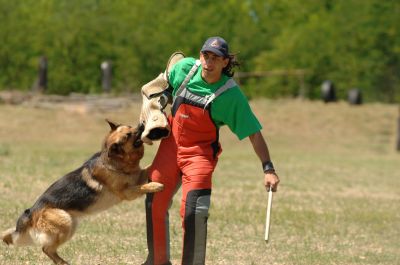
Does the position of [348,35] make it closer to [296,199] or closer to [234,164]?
[234,164]

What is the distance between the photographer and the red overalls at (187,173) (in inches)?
291

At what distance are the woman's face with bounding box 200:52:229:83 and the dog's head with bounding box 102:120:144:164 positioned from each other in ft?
2.82

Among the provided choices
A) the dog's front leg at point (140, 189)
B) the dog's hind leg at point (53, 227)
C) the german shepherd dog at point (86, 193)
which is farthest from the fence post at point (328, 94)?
the dog's hind leg at point (53, 227)

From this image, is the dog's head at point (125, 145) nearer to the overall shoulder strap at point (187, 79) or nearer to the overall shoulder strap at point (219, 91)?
the overall shoulder strap at point (187, 79)

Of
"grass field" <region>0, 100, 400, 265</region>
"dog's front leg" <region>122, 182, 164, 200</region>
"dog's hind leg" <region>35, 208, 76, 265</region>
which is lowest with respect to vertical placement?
"grass field" <region>0, 100, 400, 265</region>

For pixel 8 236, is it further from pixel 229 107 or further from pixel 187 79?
pixel 229 107

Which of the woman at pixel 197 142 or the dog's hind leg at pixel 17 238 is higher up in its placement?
the woman at pixel 197 142

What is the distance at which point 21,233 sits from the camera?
8039 millimetres

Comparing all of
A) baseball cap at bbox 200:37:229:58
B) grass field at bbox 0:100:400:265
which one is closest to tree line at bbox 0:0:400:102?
grass field at bbox 0:100:400:265

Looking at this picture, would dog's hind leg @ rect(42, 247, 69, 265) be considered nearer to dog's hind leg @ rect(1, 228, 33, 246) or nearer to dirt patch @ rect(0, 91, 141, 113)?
dog's hind leg @ rect(1, 228, 33, 246)

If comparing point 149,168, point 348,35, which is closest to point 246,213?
point 149,168

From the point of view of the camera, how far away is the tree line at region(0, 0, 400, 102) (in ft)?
145

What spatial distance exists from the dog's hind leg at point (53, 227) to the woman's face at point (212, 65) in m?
1.65

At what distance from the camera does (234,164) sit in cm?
2186
